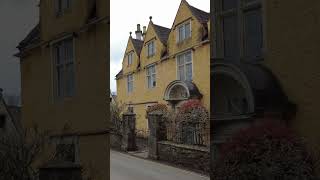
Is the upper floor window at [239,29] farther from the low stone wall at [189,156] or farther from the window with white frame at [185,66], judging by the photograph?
the low stone wall at [189,156]

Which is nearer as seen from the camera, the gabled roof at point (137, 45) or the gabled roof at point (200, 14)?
the gabled roof at point (200, 14)

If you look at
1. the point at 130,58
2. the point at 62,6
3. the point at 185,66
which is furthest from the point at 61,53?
the point at 185,66

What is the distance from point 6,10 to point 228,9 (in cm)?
168

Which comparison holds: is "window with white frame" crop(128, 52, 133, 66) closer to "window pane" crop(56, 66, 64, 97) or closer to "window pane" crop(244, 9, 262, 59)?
"window pane" crop(56, 66, 64, 97)

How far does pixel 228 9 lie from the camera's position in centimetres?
276

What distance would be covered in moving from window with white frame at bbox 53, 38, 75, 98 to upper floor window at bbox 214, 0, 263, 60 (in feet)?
3.00

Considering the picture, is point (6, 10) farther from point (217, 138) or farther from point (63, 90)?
point (217, 138)

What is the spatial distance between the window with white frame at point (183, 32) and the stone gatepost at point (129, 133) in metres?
0.58

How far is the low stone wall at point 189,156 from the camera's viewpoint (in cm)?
267

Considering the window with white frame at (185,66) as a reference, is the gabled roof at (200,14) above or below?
above

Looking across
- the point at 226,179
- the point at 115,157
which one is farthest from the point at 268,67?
the point at 115,157

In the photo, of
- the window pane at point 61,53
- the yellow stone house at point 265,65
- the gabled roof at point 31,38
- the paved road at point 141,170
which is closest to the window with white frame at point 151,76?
the yellow stone house at point 265,65

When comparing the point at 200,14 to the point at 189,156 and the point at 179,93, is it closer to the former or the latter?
the point at 179,93

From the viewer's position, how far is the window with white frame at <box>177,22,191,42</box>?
8.61ft
